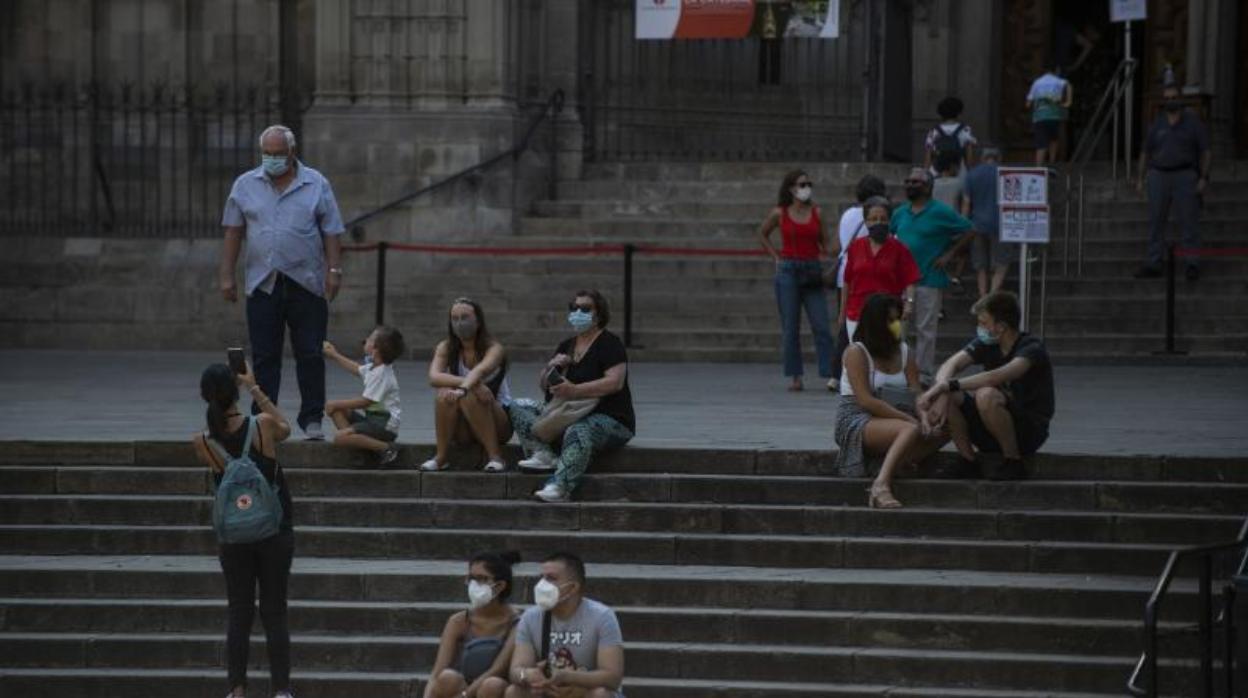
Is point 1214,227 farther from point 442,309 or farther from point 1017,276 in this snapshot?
point 442,309

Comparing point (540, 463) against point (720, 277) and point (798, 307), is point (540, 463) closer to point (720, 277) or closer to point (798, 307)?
point (798, 307)

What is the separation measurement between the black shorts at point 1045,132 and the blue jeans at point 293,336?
12651mm

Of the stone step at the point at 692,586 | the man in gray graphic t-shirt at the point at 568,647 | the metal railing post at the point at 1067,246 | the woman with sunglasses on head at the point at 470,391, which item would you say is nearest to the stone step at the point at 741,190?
the metal railing post at the point at 1067,246

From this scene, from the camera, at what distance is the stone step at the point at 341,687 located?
468 inches

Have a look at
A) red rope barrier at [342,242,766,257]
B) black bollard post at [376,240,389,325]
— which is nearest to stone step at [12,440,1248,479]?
black bollard post at [376,240,389,325]

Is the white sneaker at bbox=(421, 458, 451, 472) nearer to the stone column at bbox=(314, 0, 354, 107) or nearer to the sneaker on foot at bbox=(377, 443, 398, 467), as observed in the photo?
the sneaker on foot at bbox=(377, 443, 398, 467)

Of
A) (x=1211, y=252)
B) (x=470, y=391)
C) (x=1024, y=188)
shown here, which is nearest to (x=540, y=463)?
(x=470, y=391)

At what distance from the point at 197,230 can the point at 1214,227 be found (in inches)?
394

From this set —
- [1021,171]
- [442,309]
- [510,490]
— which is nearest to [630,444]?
[510,490]

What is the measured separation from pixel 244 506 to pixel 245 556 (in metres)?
0.25

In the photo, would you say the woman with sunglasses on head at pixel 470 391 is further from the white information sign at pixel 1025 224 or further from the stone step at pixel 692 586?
the white information sign at pixel 1025 224

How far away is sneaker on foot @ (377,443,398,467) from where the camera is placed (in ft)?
46.1

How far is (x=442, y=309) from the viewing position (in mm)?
22391

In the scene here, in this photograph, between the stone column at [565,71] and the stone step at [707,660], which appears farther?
the stone column at [565,71]
